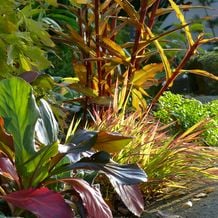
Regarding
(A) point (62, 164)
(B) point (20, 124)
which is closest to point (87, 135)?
(A) point (62, 164)

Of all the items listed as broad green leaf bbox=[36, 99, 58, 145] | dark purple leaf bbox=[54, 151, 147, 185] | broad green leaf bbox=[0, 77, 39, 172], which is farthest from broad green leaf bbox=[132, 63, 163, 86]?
broad green leaf bbox=[0, 77, 39, 172]

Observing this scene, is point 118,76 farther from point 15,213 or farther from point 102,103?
point 15,213

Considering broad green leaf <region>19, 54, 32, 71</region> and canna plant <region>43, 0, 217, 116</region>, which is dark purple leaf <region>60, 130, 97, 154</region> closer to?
broad green leaf <region>19, 54, 32, 71</region>

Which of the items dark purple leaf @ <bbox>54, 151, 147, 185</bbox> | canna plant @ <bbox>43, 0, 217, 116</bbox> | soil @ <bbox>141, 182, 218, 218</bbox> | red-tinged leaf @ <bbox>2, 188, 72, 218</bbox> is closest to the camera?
red-tinged leaf @ <bbox>2, 188, 72, 218</bbox>

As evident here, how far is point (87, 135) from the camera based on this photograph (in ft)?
8.82

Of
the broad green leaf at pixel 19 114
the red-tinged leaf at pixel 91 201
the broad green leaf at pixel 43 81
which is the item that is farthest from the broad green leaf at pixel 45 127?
the broad green leaf at pixel 43 81

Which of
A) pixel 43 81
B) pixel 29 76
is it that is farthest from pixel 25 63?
pixel 29 76

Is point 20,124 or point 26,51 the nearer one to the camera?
point 20,124

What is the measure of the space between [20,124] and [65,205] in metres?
0.41

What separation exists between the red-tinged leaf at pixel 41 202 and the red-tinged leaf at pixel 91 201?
0.12m

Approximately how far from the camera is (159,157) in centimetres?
353

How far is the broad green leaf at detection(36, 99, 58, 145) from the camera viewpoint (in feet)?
8.57

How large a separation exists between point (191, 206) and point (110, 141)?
994 mm

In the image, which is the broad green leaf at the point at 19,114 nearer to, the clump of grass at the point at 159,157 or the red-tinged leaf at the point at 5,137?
the red-tinged leaf at the point at 5,137
